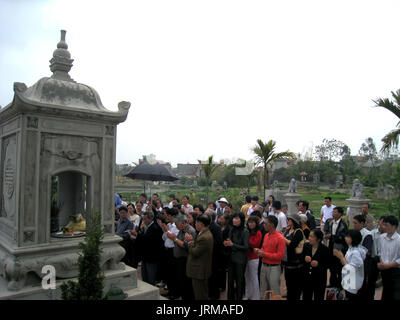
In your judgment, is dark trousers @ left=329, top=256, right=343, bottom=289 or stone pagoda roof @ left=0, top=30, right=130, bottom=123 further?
dark trousers @ left=329, top=256, right=343, bottom=289

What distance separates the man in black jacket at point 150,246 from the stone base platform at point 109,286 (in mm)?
890

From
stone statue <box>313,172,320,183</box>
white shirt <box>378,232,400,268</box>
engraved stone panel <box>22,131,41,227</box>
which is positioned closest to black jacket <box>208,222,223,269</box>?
white shirt <box>378,232,400,268</box>

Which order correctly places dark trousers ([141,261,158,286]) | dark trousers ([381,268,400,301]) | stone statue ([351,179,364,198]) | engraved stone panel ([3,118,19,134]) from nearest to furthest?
dark trousers ([381,268,400,301]) < engraved stone panel ([3,118,19,134]) < dark trousers ([141,261,158,286]) < stone statue ([351,179,364,198])

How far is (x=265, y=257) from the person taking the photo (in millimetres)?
4977

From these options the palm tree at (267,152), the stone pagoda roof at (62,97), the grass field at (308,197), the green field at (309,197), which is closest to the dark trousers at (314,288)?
the stone pagoda roof at (62,97)

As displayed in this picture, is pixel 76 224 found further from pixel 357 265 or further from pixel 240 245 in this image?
pixel 357 265

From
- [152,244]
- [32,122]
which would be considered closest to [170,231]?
[152,244]

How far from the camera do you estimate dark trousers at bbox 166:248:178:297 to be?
5871 mm

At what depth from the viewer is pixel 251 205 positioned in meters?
8.07

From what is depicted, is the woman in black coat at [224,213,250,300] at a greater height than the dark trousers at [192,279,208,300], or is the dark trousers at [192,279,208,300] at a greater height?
the woman in black coat at [224,213,250,300]

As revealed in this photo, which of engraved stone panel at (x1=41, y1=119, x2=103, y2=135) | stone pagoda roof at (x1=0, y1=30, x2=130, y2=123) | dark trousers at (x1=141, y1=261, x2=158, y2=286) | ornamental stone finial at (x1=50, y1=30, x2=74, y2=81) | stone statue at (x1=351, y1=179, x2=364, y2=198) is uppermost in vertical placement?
ornamental stone finial at (x1=50, y1=30, x2=74, y2=81)

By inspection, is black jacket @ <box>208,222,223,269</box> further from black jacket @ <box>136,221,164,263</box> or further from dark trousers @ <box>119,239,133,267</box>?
dark trousers @ <box>119,239,133,267</box>

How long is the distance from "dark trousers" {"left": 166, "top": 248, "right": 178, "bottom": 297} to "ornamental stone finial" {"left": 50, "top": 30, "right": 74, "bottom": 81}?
363cm
